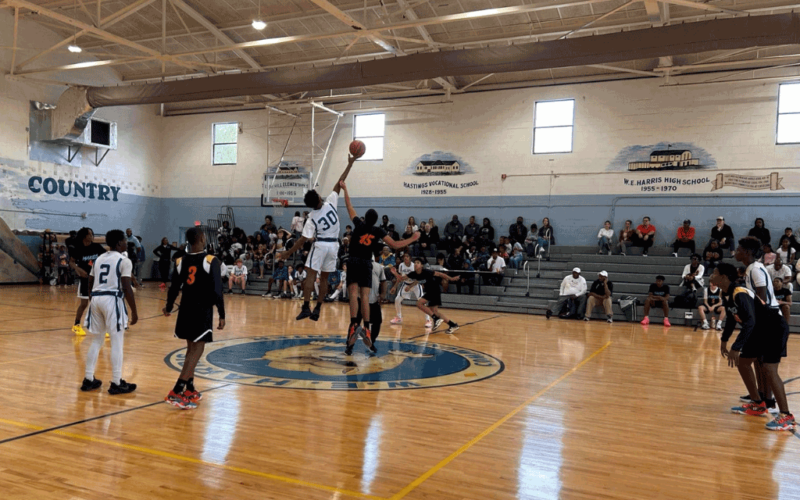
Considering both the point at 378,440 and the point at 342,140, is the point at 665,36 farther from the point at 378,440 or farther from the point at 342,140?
the point at 342,140

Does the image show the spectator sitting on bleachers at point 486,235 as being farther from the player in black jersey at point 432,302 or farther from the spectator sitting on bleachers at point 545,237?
the player in black jersey at point 432,302

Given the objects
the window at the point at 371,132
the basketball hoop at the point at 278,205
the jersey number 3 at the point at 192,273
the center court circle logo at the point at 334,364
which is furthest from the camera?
the basketball hoop at the point at 278,205

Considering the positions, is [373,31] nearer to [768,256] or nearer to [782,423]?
[768,256]

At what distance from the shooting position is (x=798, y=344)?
1116 centimetres

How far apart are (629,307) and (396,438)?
11605 mm

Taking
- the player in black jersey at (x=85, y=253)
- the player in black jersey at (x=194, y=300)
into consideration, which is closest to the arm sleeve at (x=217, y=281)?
the player in black jersey at (x=194, y=300)

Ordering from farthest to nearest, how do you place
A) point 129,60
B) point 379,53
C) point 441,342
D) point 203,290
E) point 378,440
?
point 379,53, point 129,60, point 441,342, point 203,290, point 378,440

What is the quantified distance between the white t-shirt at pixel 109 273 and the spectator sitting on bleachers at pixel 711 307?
11.9 m

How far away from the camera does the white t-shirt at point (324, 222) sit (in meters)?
7.86

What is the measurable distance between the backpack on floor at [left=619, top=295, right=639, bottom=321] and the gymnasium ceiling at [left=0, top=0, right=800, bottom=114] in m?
6.33

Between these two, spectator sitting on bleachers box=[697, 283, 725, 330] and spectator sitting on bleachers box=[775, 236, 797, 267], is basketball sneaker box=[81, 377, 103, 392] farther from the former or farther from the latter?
spectator sitting on bleachers box=[775, 236, 797, 267]

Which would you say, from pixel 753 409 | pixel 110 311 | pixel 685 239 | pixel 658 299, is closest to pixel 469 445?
pixel 753 409

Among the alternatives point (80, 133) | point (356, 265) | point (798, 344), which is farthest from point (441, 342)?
point (80, 133)

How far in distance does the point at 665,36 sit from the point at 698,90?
23.9 feet
